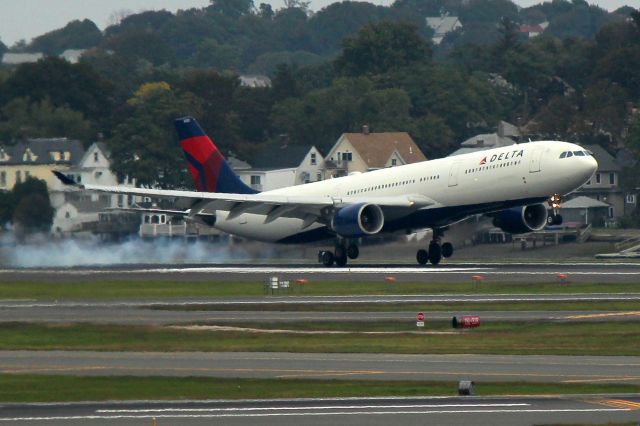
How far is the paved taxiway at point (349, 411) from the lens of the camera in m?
27.3

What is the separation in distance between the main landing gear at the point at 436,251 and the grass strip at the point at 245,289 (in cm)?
864

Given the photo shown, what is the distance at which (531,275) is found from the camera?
64.7 m

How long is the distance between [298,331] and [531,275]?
23184mm

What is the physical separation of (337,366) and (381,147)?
112 meters

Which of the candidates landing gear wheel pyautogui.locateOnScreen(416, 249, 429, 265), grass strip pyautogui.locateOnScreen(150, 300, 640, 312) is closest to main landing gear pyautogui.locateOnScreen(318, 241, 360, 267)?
landing gear wheel pyautogui.locateOnScreen(416, 249, 429, 265)

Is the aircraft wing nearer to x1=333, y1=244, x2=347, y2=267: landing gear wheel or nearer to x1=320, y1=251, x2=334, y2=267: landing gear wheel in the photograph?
x1=333, y1=244, x2=347, y2=267: landing gear wheel

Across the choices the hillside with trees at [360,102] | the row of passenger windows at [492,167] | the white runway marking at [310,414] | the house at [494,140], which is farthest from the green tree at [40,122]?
the white runway marking at [310,414]

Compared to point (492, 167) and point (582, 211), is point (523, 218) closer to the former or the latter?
point (492, 167)

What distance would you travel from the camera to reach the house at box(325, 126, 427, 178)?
477ft

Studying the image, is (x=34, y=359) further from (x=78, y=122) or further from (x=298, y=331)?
(x=78, y=122)

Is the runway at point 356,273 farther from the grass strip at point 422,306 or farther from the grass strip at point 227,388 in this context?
the grass strip at point 227,388

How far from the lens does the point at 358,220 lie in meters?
70.9

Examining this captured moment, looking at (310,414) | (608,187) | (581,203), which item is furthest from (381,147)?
(310,414)

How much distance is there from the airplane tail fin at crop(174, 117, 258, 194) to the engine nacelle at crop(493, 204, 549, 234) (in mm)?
15055
